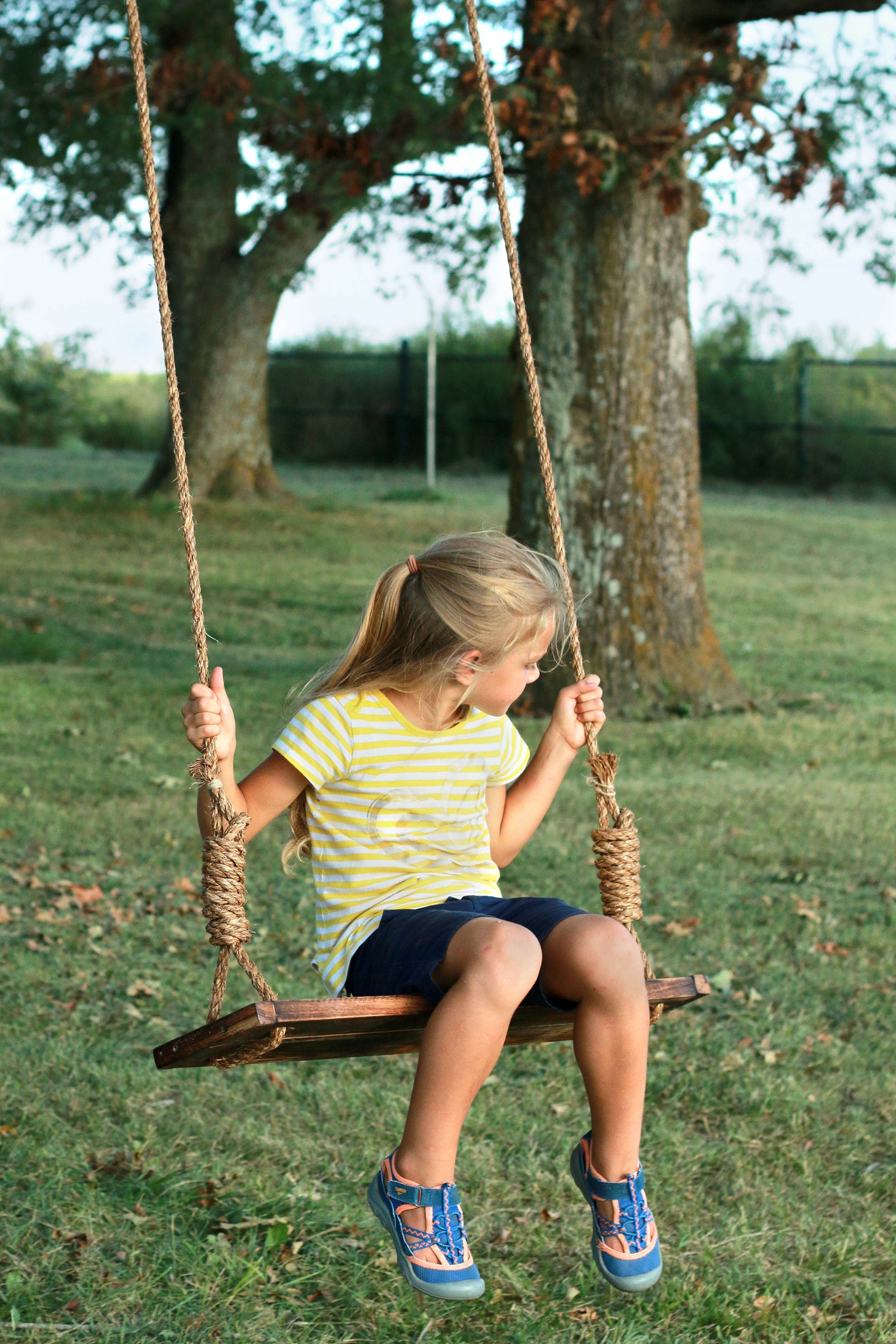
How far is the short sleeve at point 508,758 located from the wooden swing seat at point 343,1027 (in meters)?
0.52

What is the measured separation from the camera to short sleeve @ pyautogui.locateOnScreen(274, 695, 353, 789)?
8.59 feet

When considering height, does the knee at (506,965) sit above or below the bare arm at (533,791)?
below

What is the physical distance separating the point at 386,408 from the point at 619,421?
1550cm

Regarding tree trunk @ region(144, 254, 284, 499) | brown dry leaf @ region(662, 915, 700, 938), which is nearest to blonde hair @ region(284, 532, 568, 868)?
brown dry leaf @ region(662, 915, 700, 938)

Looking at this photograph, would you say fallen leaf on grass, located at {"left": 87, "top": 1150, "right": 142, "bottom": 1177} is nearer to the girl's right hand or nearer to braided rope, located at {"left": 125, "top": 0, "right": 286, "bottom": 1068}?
braided rope, located at {"left": 125, "top": 0, "right": 286, "bottom": 1068}

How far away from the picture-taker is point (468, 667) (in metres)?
2.68

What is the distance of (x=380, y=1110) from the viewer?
139 inches

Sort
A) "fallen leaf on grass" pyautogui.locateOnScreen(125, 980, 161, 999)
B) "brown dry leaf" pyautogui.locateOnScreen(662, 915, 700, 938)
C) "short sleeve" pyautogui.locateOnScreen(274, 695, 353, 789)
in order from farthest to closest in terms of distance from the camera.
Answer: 1. "brown dry leaf" pyautogui.locateOnScreen(662, 915, 700, 938)
2. "fallen leaf on grass" pyautogui.locateOnScreen(125, 980, 161, 999)
3. "short sleeve" pyautogui.locateOnScreen(274, 695, 353, 789)

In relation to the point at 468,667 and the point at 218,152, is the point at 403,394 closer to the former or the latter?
the point at 218,152

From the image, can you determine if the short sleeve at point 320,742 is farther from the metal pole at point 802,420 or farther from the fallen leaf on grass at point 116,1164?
the metal pole at point 802,420

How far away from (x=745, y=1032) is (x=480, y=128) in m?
6.79

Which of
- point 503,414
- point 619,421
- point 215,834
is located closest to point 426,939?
point 215,834

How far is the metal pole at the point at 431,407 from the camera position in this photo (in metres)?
17.0

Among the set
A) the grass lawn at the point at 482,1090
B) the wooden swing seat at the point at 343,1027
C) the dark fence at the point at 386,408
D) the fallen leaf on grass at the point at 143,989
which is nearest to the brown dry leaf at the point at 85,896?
the grass lawn at the point at 482,1090
